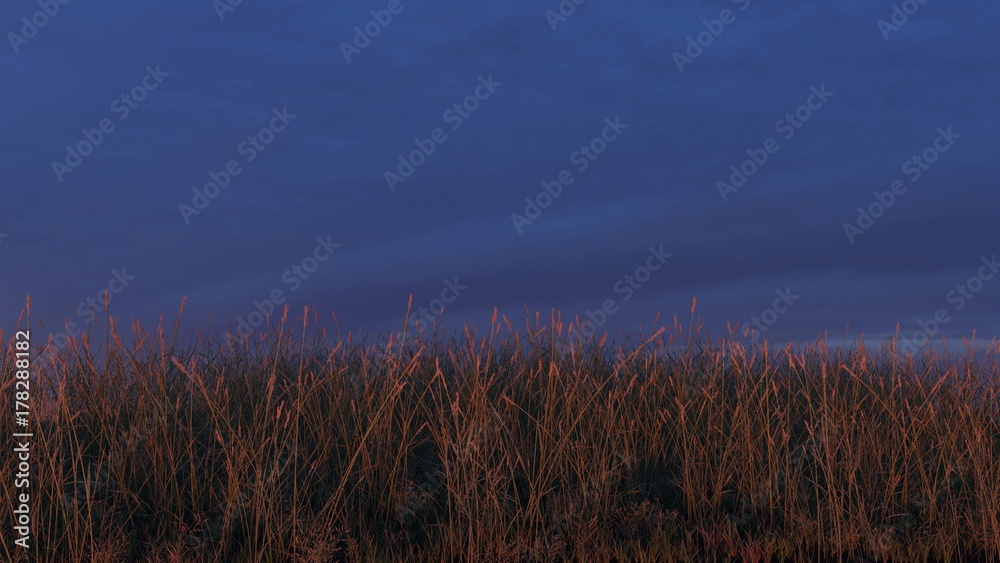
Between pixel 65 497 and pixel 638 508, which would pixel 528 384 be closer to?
pixel 638 508

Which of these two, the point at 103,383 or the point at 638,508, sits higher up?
the point at 103,383

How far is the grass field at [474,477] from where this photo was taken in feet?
18.9

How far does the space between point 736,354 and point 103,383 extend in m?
6.40

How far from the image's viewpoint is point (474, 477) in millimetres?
5836

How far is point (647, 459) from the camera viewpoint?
22.6ft

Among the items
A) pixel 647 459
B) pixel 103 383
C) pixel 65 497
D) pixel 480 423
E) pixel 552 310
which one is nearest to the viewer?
pixel 65 497

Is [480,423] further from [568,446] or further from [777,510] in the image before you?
[777,510]

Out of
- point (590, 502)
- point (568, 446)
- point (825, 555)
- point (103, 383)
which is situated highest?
point (103, 383)

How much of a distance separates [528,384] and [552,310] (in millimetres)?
1235

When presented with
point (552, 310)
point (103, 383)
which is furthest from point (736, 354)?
point (103, 383)

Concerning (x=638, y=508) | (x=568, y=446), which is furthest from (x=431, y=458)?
(x=638, y=508)

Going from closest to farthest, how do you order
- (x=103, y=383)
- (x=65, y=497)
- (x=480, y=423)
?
(x=65, y=497), (x=480, y=423), (x=103, y=383)

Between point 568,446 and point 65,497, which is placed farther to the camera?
point 568,446

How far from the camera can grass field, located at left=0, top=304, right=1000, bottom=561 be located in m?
5.76
